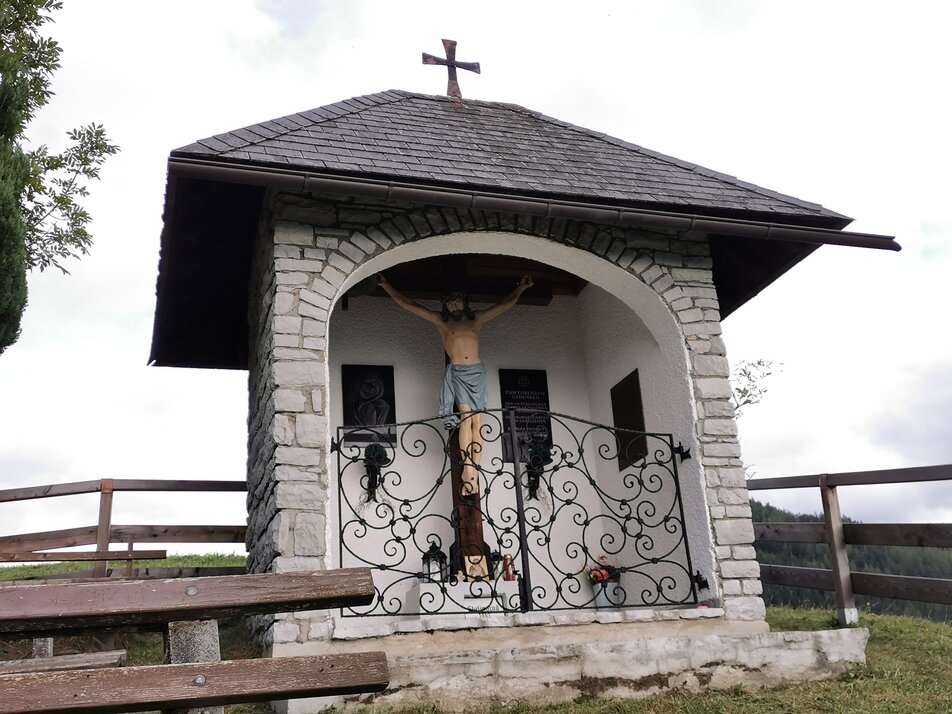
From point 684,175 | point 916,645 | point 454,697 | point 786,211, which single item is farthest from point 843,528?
point 454,697

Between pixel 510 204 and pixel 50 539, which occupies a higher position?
pixel 510 204

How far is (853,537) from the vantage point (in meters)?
6.14

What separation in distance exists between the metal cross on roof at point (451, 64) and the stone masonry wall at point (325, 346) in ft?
8.09

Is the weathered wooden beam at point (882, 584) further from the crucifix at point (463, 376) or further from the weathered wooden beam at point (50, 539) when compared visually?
the weathered wooden beam at point (50, 539)

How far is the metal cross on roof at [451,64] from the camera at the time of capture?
25.6 ft

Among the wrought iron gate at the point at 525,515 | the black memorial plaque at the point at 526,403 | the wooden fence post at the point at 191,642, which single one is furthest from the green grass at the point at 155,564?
the wooden fence post at the point at 191,642

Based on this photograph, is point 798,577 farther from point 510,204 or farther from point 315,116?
point 315,116

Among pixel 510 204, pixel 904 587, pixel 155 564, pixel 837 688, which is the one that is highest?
pixel 510 204

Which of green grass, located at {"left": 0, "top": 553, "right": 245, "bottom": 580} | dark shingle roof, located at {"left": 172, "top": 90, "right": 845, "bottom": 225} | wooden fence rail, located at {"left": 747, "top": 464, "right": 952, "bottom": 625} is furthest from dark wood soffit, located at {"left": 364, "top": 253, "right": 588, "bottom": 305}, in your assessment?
green grass, located at {"left": 0, "top": 553, "right": 245, "bottom": 580}

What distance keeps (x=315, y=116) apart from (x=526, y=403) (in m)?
2.79

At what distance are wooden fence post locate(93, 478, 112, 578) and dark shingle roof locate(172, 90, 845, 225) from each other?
10.2 ft

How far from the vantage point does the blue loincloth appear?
6.47 m

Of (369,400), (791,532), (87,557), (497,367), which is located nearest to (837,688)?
(791,532)

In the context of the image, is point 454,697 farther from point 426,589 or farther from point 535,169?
point 535,169
